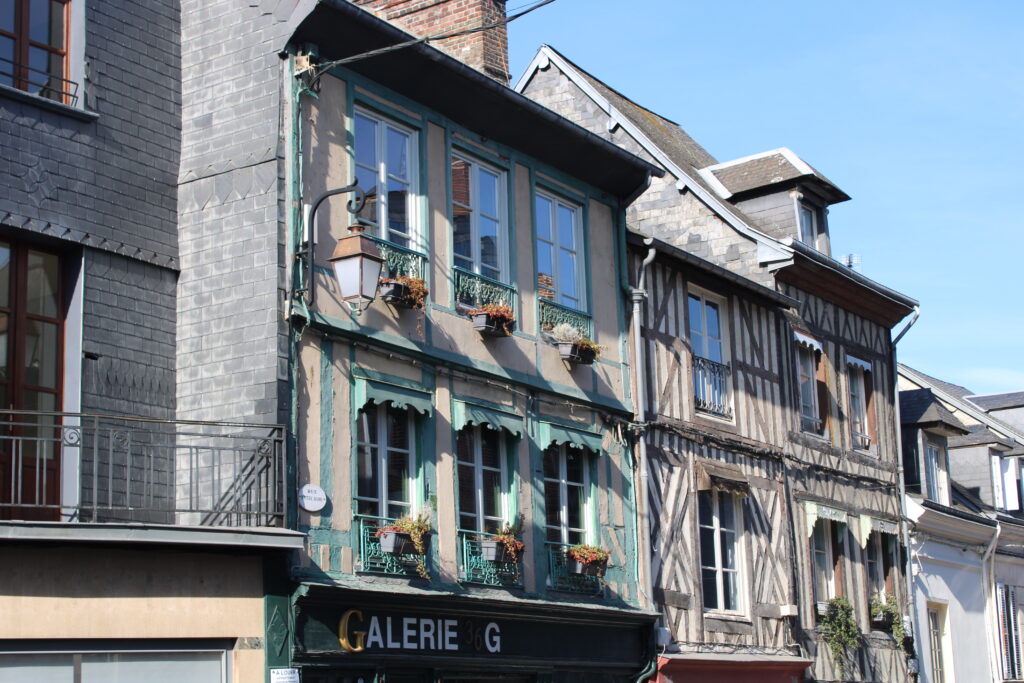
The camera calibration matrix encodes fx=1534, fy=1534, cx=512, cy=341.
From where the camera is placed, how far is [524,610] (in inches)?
521

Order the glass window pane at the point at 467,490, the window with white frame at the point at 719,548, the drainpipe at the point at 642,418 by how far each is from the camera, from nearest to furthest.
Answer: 1. the glass window pane at the point at 467,490
2. the drainpipe at the point at 642,418
3. the window with white frame at the point at 719,548

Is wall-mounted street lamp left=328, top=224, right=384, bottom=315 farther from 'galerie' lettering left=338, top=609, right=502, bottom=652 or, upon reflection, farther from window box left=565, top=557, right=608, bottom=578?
window box left=565, top=557, right=608, bottom=578

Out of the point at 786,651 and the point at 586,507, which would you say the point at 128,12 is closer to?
the point at 586,507

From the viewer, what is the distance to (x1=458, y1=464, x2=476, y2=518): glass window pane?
13.2m

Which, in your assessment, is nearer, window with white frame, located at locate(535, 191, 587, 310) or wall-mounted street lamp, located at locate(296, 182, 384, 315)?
wall-mounted street lamp, located at locate(296, 182, 384, 315)

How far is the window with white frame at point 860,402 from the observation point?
2062 cm

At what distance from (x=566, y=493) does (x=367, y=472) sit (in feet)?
9.61

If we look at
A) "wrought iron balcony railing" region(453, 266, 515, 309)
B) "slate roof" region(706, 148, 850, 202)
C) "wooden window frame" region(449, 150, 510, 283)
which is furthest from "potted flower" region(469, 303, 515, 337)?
"slate roof" region(706, 148, 850, 202)

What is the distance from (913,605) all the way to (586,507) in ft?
25.4

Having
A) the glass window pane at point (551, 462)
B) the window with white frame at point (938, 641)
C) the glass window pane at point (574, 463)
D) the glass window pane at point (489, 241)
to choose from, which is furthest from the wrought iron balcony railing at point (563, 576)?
the window with white frame at point (938, 641)

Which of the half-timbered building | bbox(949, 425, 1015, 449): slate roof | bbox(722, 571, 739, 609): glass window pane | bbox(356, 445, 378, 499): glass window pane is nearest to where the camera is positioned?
bbox(356, 445, 378, 499): glass window pane

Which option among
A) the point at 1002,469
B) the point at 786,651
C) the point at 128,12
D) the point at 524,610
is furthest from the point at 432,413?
the point at 1002,469

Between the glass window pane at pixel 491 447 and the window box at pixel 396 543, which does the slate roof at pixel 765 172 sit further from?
the window box at pixel 396 543

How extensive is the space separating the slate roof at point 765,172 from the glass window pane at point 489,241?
6964 millimetres
